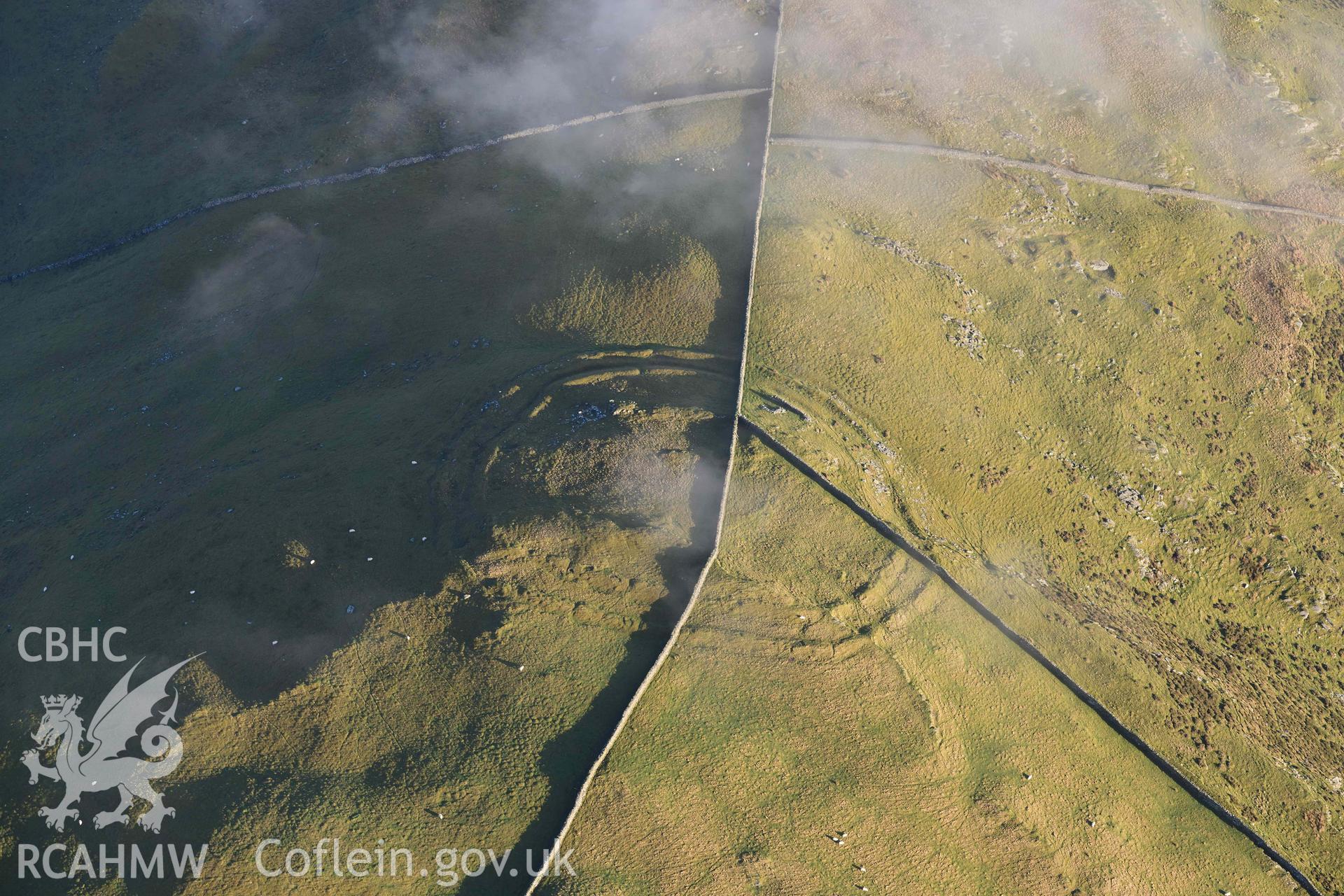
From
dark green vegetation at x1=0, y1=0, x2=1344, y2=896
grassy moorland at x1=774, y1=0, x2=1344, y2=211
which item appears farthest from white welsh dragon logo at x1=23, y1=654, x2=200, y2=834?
grassy moorland at x1=774, y1=0, x2=1344, y2=211

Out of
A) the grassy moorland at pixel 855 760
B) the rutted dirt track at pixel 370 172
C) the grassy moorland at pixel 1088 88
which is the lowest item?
the grassy moorland at pixel 855 760

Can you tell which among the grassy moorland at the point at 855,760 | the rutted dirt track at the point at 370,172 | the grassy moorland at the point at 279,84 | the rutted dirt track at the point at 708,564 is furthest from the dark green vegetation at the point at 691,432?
the rutted dirt track at the point at 370,172

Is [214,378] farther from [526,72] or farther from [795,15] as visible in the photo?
[795,15]

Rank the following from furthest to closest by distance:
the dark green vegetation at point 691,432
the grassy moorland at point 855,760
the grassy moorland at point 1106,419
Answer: the grassy moorland at point 1106,419 < the dark green vegetation at point 691,432 < the grassy moorland at point 855,760

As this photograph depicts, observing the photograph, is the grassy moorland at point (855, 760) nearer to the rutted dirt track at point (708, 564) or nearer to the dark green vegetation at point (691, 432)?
the dark green vegetation at point (691, 432)

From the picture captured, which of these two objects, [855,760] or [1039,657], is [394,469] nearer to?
[855,760]

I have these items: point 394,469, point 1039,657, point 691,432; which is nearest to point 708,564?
point 691,432

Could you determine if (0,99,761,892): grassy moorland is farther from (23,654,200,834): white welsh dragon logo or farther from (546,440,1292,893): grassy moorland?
(546,440,1292,893): grassy moorland
